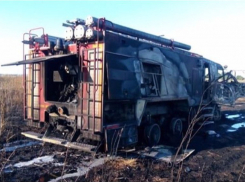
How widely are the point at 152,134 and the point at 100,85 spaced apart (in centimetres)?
280

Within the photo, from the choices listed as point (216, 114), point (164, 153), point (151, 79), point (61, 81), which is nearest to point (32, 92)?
point (61, 81)

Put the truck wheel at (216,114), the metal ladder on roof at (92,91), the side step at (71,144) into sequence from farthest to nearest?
1. the truck wheel at (216,114)
2. the metal ladder on roof at (92,91)
3. the side step at (71,144)

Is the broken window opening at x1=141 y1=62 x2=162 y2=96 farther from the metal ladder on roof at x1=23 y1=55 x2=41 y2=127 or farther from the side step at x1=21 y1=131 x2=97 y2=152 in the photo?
the metal ladder on roof at x1=23 y1=55 x2=41 y2=127

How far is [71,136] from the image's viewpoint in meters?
6.15

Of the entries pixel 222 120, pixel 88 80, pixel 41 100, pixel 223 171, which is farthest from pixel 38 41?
pixel 222 120

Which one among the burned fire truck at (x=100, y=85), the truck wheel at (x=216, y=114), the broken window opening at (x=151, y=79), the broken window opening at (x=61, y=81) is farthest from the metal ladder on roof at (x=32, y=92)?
the truck wheel at (x=216, y=114)

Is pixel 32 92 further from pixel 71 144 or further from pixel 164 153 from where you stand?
pixel 164 153

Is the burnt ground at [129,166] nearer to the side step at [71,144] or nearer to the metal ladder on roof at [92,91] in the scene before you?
the side step at [71,144]

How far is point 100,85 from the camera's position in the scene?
18.5 feet

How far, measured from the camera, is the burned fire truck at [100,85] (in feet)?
18.9

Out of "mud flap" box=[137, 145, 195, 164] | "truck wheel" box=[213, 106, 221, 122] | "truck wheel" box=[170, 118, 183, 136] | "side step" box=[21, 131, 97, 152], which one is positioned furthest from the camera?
"truck wheel" box=[213, 106, 221, 122]

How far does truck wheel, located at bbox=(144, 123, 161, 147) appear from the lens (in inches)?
287

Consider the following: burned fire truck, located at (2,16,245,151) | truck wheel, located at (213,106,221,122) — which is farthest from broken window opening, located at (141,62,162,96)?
truck wheel, located at (213,106,221,122)

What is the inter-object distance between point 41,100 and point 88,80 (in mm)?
1893
